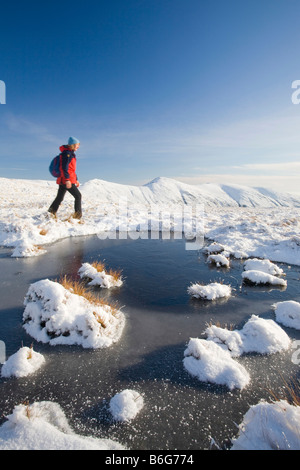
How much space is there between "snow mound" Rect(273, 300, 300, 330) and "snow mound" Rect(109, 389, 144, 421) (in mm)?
3538

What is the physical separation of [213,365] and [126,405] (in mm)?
1410

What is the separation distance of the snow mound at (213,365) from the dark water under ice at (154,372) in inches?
3.9

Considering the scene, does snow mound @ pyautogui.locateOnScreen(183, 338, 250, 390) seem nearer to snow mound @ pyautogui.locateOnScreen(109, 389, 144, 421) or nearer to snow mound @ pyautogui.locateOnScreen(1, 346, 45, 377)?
snow mound @ pyautogui.locateOnScreen(109, 389, 144, 421)

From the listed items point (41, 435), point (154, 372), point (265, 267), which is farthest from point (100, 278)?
point (265, 267)

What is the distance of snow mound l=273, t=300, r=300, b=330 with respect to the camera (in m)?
4.48

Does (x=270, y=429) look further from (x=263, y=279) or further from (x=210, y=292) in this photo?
(x=263, y=279)

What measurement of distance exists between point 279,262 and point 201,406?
25.9 feet

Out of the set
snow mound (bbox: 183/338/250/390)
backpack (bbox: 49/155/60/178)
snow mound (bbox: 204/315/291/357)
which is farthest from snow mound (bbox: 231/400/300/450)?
backpack (bbox: 49/155/60/178)

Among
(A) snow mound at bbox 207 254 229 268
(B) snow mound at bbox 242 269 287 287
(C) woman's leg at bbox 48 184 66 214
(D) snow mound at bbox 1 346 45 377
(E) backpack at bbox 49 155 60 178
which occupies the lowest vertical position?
(D) snow mound at bbox 1 346 45 377

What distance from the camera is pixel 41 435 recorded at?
7.33ft

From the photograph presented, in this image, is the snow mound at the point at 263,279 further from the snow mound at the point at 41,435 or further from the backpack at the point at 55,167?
the backpack at the point at 55,167

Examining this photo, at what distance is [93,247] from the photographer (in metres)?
10.3

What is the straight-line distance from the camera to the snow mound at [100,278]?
6191 mm

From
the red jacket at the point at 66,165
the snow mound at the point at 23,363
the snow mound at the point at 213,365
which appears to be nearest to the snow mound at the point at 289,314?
the snow mound at the point at 213,365
